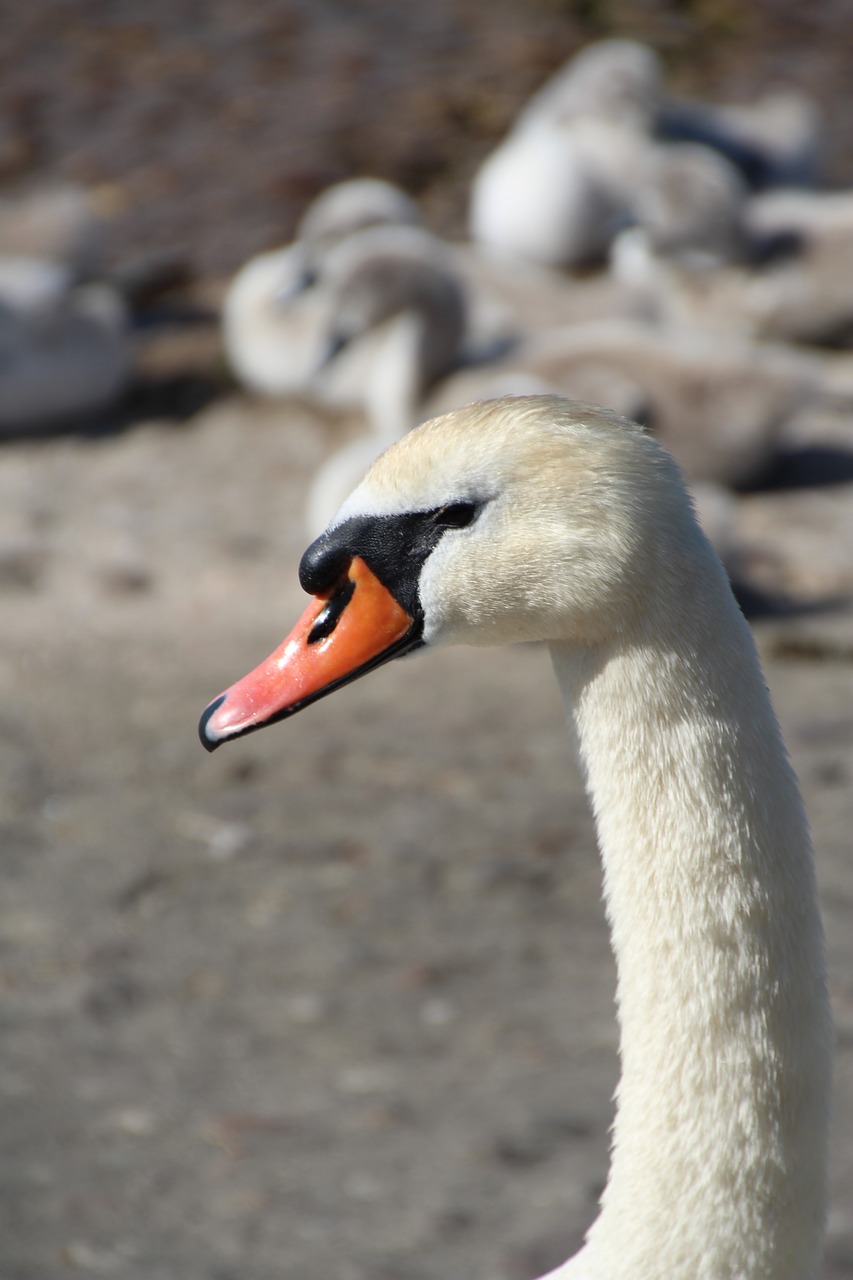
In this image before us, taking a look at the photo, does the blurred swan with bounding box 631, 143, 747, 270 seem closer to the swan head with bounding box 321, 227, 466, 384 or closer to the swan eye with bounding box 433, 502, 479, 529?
the swan head with bounding box 321, 227, 466, 384

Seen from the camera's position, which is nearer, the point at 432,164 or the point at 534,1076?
the point at 534,1076

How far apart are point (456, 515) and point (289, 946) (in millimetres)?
2359

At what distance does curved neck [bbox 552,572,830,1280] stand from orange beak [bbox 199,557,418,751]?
0.23m

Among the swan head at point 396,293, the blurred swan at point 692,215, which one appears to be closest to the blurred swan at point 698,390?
the swan head at point 396,293

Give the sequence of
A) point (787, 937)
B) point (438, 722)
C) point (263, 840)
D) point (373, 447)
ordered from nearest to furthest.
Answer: point (787, 937)
point (263, 840)
point (438, 722)
point (373, 447)

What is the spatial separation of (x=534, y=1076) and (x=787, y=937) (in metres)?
1.84

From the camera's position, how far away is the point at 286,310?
23.7 ft

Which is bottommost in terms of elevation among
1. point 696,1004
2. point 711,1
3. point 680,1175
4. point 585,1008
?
point 585,1008

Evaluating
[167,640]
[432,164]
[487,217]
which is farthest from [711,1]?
[167,640]

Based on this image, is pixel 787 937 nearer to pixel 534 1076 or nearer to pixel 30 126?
pixel 534 1076

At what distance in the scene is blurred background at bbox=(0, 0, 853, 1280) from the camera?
11.1 ft

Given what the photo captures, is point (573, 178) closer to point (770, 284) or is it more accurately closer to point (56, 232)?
point (770, 284)

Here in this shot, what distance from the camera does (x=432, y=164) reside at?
966cm

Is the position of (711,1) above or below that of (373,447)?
above
